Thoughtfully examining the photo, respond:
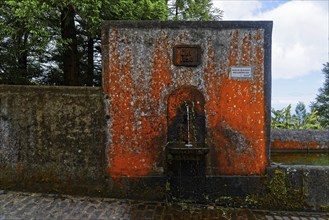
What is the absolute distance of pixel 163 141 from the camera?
4949 millimetres

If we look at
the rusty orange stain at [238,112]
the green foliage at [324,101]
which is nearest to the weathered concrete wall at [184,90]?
the rusty orange stain at [238,112]

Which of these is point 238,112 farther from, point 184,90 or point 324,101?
point 324,101

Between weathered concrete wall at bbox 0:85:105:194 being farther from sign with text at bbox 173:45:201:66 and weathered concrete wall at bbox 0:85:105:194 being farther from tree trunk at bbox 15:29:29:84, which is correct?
tree trunk at bbox 15:29:29:84

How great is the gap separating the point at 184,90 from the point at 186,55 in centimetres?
53

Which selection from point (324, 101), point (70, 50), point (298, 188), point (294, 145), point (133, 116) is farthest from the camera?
point (324, 101)

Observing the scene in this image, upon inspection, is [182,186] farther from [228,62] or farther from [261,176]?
[228,62]

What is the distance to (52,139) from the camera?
5.02 meters

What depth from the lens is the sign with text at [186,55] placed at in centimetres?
487

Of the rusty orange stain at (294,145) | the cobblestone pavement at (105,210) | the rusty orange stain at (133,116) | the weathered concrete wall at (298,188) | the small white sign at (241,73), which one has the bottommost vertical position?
the cobblestone pavement at (105,210)

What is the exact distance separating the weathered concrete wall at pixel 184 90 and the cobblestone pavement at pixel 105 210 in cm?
53

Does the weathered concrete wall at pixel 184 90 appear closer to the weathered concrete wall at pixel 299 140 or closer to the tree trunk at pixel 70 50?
the weathered concrete wall at pixel 299 140

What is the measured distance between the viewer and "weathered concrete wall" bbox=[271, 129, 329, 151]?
6.93 meters

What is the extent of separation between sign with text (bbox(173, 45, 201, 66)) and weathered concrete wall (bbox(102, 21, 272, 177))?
0.20 feet

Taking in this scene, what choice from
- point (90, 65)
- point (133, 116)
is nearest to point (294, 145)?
point (133, 116)
